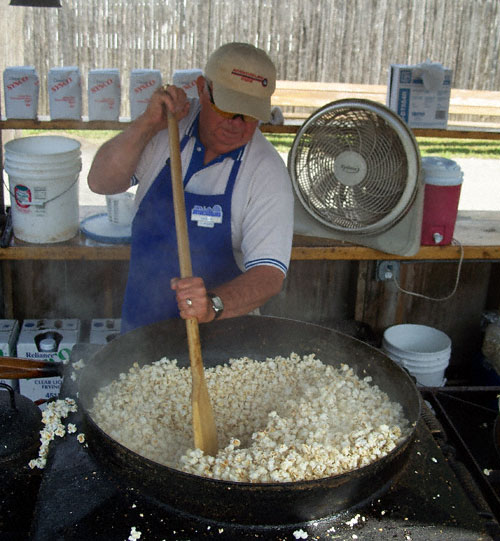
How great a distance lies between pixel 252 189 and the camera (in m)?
2.32

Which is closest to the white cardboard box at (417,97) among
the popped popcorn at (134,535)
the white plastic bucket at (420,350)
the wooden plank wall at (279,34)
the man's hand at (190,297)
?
the white plastic bucket at (420,350)

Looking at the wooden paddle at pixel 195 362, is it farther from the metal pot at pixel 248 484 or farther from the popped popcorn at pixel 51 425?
the popped popcorn at pixel 51 425

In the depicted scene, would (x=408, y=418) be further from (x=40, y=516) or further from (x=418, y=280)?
(x=418, y=280)

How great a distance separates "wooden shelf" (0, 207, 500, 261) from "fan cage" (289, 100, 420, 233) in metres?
0.22

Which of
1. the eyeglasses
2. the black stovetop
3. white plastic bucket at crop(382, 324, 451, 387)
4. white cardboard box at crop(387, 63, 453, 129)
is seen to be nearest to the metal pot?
the black stovetop

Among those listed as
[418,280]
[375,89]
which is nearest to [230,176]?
[418,280]

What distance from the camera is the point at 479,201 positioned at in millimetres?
6699

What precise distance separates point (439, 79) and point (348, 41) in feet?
21.5

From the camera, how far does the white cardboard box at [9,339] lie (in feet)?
10.7

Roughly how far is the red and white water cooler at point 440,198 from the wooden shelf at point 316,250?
0.25 ft

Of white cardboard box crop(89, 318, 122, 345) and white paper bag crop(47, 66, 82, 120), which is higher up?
white paper bag crop(47, 66, 82, 120)

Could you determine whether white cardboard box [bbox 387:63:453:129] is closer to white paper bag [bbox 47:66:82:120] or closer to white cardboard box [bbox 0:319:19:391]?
white paper bag [bbox 47:66:82:120]

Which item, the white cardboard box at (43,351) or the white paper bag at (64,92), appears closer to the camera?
the white paper bag at (64,92)

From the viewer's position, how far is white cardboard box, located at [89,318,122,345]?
11.1 ft
